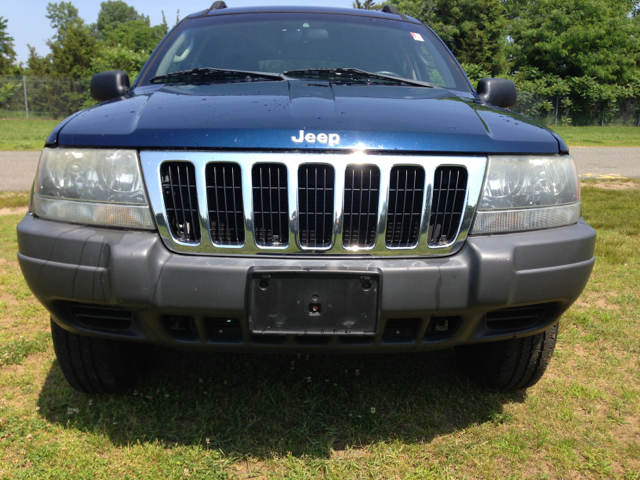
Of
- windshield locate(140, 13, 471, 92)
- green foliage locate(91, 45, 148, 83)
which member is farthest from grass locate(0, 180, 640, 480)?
green foliage locate(91, 45, 148, 83)

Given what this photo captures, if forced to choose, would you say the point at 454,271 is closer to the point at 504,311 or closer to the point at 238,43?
the point at 504,311

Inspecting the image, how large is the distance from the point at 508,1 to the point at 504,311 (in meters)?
47.2

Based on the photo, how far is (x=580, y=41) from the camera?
32.8 meters

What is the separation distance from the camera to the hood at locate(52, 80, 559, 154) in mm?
1840

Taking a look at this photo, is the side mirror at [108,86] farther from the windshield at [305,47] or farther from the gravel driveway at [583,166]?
the gravel driveway at [583,166]

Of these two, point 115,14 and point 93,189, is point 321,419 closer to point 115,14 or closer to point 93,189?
point 93,189

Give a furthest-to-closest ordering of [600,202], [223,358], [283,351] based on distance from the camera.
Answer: [600,202] < [223,358] < [283,351]

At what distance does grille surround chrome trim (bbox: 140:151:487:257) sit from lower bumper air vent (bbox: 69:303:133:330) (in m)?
0.35

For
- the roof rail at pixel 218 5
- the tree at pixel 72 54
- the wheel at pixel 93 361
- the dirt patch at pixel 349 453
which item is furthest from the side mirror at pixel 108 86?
the tree at pixel 72 54

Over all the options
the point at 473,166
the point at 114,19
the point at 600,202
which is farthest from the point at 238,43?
the point at 114,19

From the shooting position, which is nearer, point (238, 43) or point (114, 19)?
point (238, 43)

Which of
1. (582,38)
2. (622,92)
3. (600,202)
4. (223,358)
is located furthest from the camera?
(582,38)

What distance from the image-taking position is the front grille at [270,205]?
1.84 m

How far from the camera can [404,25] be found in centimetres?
336
